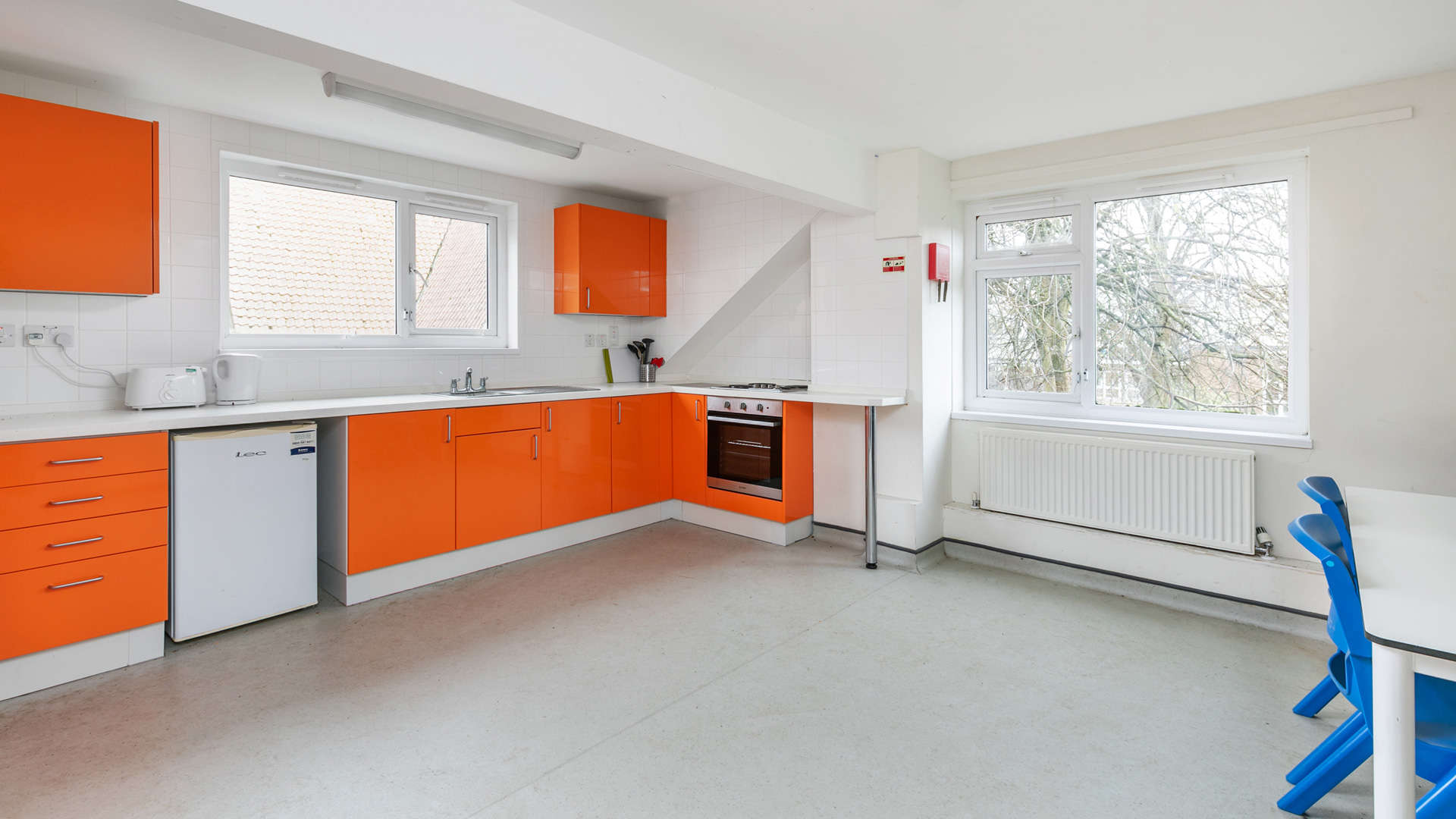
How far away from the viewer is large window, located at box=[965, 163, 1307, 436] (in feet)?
11.2

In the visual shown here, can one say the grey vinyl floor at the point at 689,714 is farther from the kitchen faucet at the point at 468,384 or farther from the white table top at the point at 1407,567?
the kitchen faucet at the point at 468,384

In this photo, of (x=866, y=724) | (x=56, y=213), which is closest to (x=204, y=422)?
(x=56, y=213)

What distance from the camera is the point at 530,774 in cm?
206

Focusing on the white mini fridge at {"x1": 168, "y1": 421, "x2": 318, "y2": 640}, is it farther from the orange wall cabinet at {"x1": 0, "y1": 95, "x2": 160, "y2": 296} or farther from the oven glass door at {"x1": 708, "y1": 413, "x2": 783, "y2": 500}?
the oven glass door at {"x1": 708, "y1": 413, "x2": 783, "y2": 500}

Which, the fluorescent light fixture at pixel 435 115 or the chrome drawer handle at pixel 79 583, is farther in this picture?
the fluorescent light fixture at pixel 435 115

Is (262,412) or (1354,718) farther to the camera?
(262,412)

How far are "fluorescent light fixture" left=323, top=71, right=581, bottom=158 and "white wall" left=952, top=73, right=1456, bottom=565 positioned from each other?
3.32 metres

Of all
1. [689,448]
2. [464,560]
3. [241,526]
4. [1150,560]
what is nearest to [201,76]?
[241,526]

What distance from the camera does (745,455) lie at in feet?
14.9

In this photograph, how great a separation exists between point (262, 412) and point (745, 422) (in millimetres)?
2594

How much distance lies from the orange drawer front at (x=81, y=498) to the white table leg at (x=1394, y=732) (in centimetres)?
375

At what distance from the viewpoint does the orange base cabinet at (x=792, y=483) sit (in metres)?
4.36

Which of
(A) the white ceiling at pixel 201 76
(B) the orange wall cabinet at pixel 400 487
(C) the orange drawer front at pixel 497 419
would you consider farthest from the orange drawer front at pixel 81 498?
(A) the white ceiling at pixel 201 76

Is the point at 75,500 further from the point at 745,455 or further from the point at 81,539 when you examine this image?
the point at 745,455
